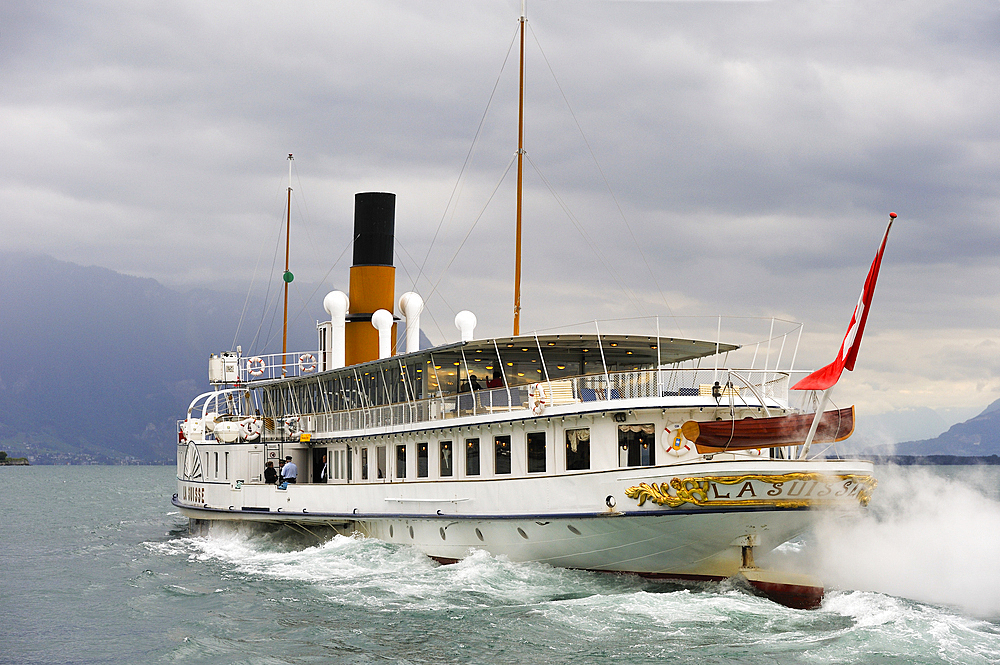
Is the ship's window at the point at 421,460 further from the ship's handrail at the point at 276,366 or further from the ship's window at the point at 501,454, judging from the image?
the ship's handrail at the point at 276,366

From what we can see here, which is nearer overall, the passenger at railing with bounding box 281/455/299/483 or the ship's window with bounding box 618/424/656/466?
the ship's window with bounding box 618/424/656/466

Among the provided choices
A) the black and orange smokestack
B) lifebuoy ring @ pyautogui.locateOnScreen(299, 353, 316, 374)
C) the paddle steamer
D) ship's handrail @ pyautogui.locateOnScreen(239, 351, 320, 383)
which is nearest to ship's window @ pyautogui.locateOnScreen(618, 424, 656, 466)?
the paddle steamer

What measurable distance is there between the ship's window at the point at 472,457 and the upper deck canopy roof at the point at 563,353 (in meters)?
2.03

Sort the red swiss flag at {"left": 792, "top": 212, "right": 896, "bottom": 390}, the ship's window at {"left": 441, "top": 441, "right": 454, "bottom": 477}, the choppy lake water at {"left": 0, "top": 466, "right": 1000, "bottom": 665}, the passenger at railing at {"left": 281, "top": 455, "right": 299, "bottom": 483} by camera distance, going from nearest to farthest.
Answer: the choppy lake water at {"left": 0, "top": 466, "right": 1000, "bottom": 665} → the red swiss flag at {"left": 792, "top": 212, "right": 896, "bottom": 390} → the ship's window at {"left": 441, "top": 441, "right": 454, "bottom": 477} → the passenger at railing at {"left": 281, "top": 455, "right": 299, "bottom": 483}

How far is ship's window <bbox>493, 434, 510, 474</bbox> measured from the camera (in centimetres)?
2291

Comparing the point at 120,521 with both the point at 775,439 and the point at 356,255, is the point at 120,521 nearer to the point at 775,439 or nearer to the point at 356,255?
the point at 356,255

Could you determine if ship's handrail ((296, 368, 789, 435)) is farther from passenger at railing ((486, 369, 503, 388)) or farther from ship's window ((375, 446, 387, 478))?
ship's window ((375, 446, 387, 478))

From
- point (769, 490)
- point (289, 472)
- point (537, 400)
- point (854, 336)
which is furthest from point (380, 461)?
point (854, 336)

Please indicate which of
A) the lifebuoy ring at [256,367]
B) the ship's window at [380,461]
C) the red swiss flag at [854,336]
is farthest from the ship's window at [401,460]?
the red swiss flag at [854,336]

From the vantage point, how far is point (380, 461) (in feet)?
90.8

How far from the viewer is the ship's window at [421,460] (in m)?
25.5

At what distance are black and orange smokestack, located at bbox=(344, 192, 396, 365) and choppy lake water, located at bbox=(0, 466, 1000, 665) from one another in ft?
25.6

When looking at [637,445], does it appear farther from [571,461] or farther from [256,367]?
[256,367]

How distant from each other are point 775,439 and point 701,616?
385cm
